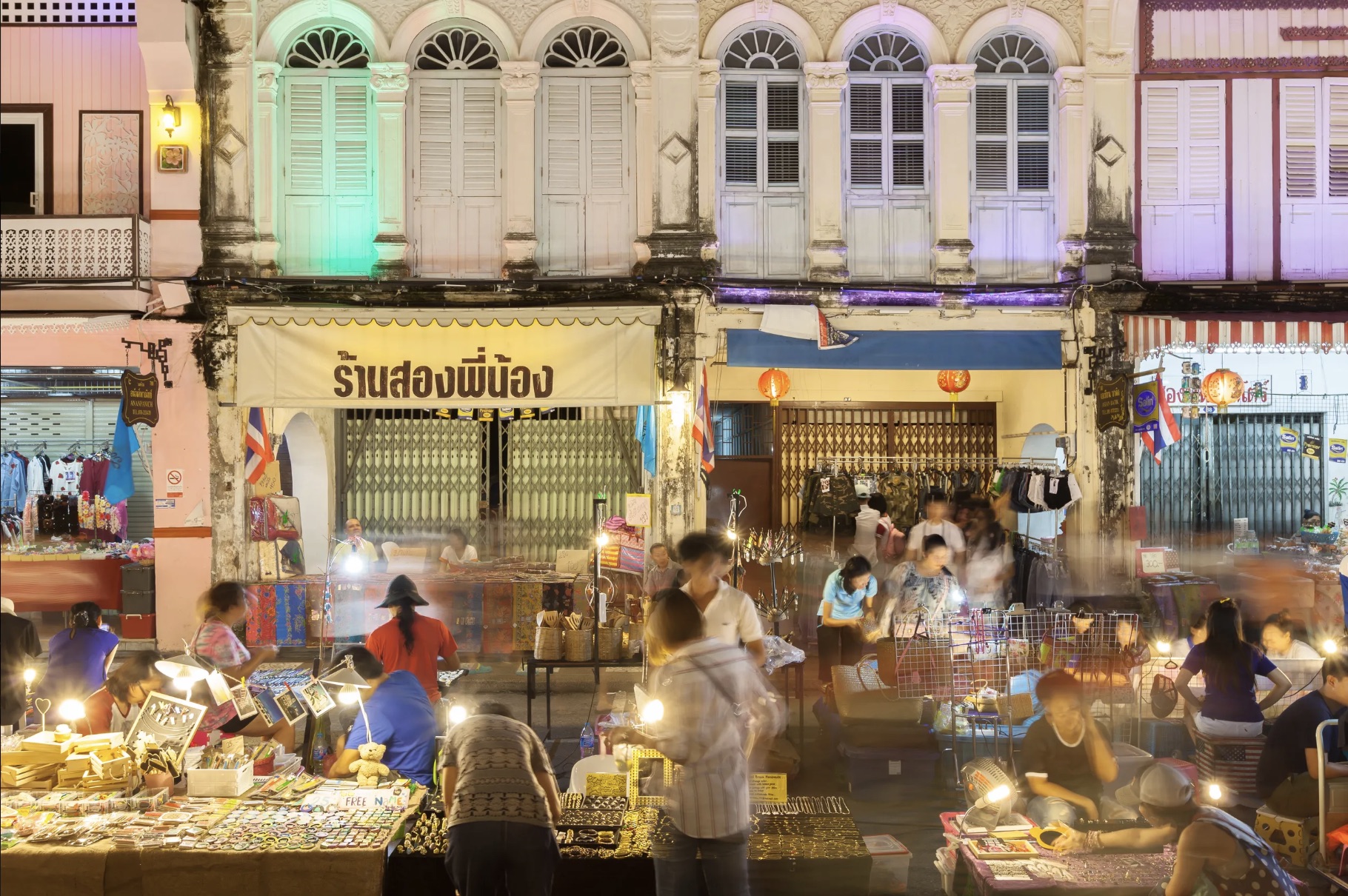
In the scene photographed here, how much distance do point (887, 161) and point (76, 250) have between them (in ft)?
32.1

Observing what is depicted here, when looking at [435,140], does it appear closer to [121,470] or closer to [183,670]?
[121,470]

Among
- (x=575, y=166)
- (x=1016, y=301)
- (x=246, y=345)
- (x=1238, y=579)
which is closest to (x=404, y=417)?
(x=246, y=345)

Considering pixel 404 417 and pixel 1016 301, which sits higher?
pixel 1016 301

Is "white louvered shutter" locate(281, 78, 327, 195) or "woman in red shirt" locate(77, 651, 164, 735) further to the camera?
"white louvered shutter" locate(281, 78, 327, 195)

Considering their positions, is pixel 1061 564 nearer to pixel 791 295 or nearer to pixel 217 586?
pixel 791 295

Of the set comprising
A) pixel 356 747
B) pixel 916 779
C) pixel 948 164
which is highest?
pixel 948 164

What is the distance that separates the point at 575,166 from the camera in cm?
1287

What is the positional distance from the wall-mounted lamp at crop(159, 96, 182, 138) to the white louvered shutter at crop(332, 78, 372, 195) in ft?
5.89

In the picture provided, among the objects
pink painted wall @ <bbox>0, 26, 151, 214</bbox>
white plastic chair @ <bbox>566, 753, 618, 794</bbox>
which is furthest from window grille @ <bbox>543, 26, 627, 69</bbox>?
white plastic chair @ <bbox>566, 753, 618, 794</bbox>

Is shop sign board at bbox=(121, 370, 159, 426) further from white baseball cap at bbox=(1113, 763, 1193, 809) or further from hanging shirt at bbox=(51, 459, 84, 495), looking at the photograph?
white baseball cap at bbox=(1113, 763, 1193, 809)

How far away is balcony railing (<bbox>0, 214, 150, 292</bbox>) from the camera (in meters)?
12.2

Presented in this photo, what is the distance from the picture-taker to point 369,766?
609 centimetres

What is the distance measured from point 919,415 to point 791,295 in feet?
11.6

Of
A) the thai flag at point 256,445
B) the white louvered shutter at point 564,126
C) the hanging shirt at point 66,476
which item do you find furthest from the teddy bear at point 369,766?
the hanging shirt at point 66,476
